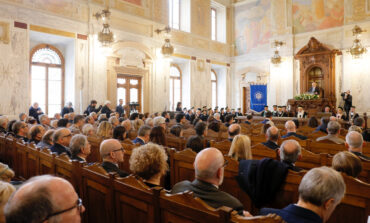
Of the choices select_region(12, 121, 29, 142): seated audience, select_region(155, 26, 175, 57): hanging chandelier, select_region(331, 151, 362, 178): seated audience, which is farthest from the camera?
select_region(155, 26, 175, 57): hanging chandelier

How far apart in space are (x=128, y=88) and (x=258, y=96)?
7.66 m

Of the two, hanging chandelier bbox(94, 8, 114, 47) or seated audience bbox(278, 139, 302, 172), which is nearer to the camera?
seated audience bbox(278, 139, 302, 172)

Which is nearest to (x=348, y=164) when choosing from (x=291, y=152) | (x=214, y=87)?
(x=291, y=152)

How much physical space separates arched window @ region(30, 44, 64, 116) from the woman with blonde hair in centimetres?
1002

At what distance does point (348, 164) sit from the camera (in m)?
→ 2.26

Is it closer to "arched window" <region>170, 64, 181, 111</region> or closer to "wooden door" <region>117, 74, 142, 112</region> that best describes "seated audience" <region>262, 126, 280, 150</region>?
"wooden door" <region>117, 74, 142, 112</region>

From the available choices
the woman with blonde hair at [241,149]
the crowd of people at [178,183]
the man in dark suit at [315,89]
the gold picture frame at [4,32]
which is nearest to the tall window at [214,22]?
the man in dark suit at [315,89]

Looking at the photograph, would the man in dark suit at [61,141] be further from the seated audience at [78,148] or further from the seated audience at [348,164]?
Result: the seated audience at [348,164]

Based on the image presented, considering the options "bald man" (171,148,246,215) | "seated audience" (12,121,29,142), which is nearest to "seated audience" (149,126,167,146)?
"bald man" (171,148,246,215)

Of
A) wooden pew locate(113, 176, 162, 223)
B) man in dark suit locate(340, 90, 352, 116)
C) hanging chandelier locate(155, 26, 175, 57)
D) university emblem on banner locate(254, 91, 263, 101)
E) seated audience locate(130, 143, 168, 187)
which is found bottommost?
wooden pew locate(113, 176, 162, 223)

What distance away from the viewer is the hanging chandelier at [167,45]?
41.7 ft

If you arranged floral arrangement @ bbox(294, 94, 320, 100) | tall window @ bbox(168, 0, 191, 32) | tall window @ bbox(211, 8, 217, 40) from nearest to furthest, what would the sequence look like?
1. floral arrangement @ bbox(294, 94, 320, 100)
2. tall window @ bbox(168, 0, 191, 32)
3. tall window @ bbox(211, 8, 217, 40)

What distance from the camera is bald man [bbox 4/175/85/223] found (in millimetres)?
1104

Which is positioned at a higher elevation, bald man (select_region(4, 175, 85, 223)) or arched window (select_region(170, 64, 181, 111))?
arched window (select_region(170, 64, 181, 111))
